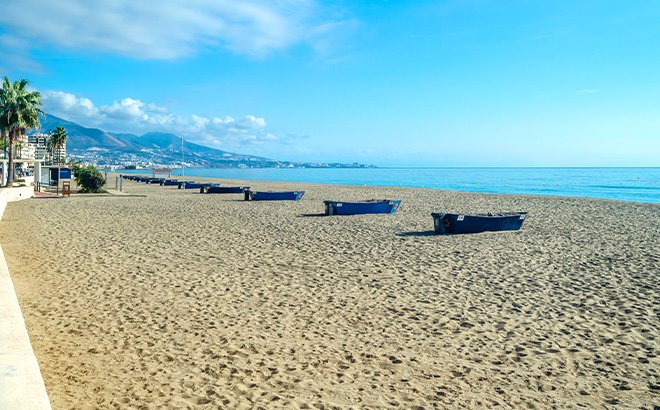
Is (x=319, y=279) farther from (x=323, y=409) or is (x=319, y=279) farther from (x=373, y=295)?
(x=323, y=409)

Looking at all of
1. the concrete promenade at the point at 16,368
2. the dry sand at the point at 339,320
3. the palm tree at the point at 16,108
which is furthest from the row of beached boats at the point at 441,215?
the palm tree at the point at 16,108

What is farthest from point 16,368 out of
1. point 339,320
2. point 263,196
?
point 263,196

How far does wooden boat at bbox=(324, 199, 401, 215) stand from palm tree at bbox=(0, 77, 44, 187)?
93.0ft

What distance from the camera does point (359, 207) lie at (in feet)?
68.1

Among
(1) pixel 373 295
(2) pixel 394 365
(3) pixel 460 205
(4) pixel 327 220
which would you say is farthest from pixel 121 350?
(3) pixel 460 205

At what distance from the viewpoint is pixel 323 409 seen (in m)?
4.29

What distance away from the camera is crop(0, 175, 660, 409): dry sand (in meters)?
4.70

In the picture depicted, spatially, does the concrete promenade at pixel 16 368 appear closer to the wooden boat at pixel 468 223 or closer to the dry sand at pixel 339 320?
the dry sand at pixel 339 320

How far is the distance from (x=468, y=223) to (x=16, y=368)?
13277 mm

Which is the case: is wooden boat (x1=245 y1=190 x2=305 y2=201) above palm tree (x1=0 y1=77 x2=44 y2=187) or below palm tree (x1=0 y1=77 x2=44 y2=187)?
below

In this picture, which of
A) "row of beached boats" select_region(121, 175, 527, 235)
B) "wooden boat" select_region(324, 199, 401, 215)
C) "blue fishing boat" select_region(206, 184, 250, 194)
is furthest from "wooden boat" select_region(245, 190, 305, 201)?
"wooden boat" select_region(324, 199, 401, 215)

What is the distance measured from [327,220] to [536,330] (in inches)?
510

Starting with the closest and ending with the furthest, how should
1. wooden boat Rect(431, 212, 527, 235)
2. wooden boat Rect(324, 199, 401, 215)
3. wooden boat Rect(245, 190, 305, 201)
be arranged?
wooden boat Rect(431, 212, 527, 235) < wooden boat Rect(324, 199, 401, 215) < wooden boat Rect(245, 190, 305, 201)

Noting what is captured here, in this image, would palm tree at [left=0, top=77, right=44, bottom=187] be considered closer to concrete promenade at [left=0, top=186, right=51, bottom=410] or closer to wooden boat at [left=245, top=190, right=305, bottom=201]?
wooden boat at [left=245, top=190, right=305, bottom=201]
